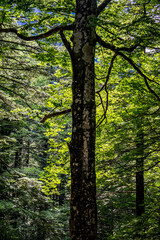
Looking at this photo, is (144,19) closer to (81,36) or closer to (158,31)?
(158,31)

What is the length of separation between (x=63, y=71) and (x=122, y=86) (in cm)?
228

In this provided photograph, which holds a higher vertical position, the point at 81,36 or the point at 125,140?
the point at 81,36

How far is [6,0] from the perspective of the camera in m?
3.64

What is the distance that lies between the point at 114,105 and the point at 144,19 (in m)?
3.91

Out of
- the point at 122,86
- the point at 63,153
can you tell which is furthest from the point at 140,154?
the point at 63,153

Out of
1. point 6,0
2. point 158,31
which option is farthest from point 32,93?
point 158,31

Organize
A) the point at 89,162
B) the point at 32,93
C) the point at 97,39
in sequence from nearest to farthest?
1. the point at 89,162
2. the point at 97,39
3. the point at 32,93

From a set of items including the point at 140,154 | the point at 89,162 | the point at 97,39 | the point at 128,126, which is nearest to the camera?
the point at 89,162

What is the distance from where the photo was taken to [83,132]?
2770 mm

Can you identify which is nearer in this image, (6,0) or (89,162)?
(89,162)

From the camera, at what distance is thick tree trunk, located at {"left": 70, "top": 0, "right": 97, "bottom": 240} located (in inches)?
99.5

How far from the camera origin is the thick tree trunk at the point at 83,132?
253 cm

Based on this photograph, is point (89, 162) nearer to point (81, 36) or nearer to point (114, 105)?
point (81, 36)

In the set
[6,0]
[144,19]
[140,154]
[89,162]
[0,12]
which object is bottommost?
[89,162]
